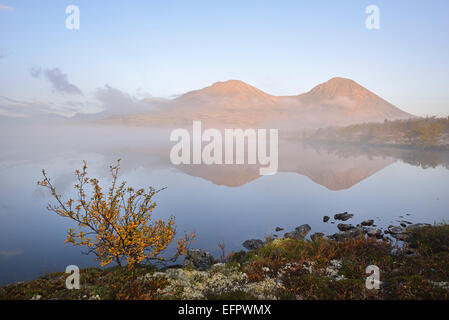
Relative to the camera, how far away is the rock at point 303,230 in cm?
1814

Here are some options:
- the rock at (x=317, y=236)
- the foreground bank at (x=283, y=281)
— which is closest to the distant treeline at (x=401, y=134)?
the rock at (x=317, y=236)

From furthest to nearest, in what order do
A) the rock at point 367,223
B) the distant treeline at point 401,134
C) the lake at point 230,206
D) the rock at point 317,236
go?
the distant treeline at point 401,134 → the rock at point 367,223 → the lake at point 230,206 → the rock at point 317,236

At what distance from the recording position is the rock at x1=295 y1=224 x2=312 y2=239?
18141mm

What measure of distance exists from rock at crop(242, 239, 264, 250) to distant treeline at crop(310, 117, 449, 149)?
356ft

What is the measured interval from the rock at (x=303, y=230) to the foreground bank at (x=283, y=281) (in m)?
7.20

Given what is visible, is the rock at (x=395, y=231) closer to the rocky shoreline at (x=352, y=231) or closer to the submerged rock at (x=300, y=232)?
the rocky shoreline at (x=352, y=231)

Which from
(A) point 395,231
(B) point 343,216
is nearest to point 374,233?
(A) point 395,231

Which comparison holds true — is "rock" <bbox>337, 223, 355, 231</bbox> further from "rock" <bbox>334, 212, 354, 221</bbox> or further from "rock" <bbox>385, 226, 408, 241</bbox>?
"rock" <bbox>385, 226, 408, 241</bbox>

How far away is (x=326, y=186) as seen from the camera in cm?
3781

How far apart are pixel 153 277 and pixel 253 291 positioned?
3.95 metres

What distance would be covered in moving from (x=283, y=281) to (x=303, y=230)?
454 inches

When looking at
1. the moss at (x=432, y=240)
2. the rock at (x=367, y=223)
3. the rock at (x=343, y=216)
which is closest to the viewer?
the moss at (x=432, y=240)
